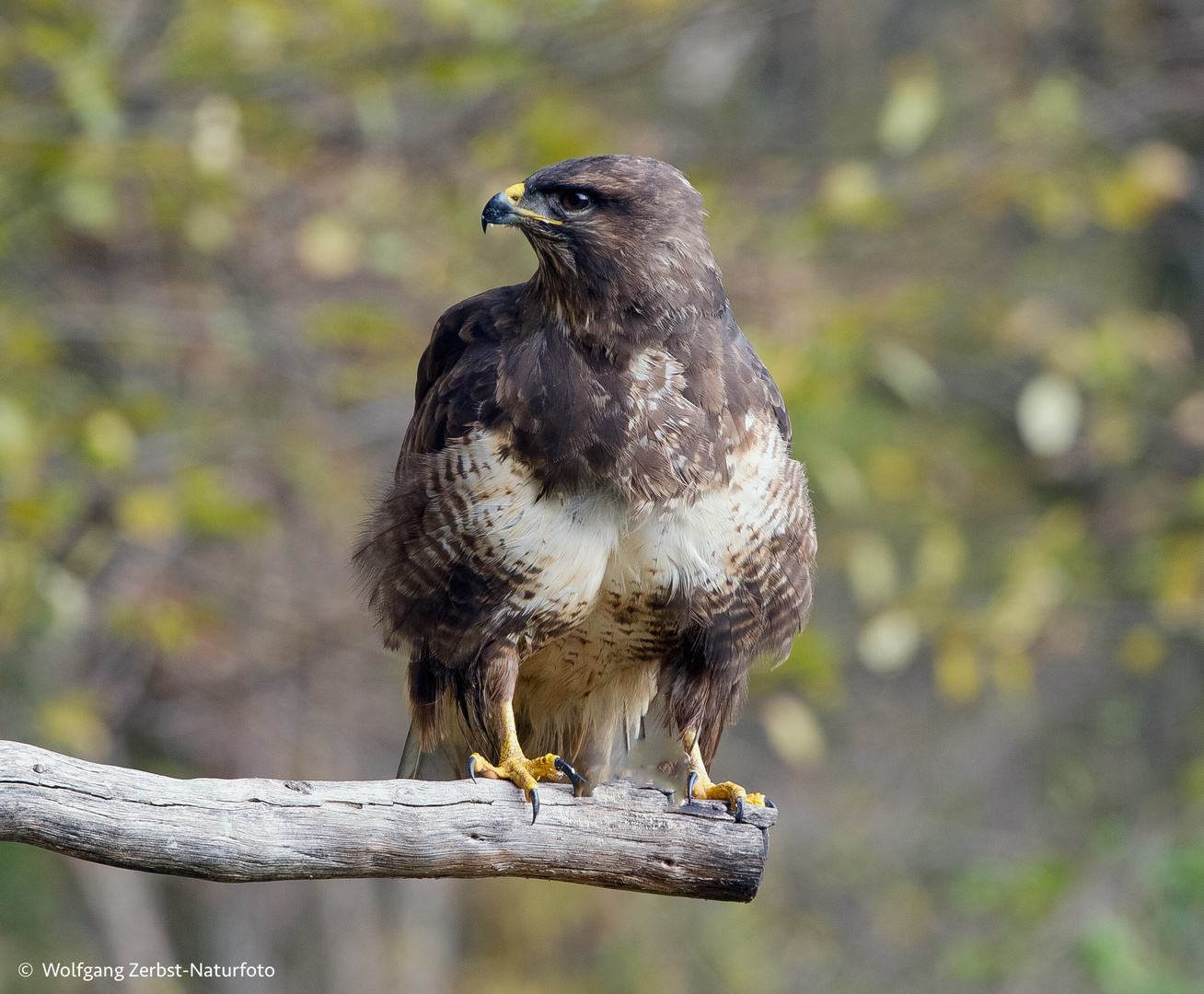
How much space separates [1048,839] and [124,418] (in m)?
6.13

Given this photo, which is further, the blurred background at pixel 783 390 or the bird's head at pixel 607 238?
the blurred background at pixel 783 390

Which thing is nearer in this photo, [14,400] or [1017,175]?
[14,400]

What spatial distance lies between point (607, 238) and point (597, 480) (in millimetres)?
551

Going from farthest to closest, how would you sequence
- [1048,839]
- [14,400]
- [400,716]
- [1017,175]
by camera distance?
1. [1048,839]
2. [400,716]
3. [1017,175]
4. [14,400]

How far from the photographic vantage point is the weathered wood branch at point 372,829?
Result: 2254mm

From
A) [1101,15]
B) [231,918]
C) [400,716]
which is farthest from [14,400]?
[1101,15]

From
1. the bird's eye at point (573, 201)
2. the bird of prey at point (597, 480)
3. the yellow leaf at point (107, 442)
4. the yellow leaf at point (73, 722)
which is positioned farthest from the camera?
the yellow leaf at point (73, 722)

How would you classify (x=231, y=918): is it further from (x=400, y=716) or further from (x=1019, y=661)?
(x=1019, y=661)

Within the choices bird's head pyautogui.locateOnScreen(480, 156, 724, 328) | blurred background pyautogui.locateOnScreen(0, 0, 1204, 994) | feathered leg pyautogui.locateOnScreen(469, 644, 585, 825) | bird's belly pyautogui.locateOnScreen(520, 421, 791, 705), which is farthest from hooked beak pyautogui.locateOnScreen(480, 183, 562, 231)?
blurred background pyautogui.locateOnScreen(0, 0, 1204, 994)

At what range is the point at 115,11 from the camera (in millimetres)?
5246

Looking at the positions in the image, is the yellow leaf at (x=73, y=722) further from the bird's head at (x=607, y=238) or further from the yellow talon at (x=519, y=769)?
the bird's head at (x=607, y=238)

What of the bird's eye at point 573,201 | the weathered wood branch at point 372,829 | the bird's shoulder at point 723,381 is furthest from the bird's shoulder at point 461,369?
the weathered wood branch at point 372,829

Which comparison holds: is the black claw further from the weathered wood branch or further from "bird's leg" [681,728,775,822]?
"bird's leg" [681,728,775,822]

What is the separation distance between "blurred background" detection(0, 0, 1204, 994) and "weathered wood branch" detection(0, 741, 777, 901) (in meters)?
1.60
